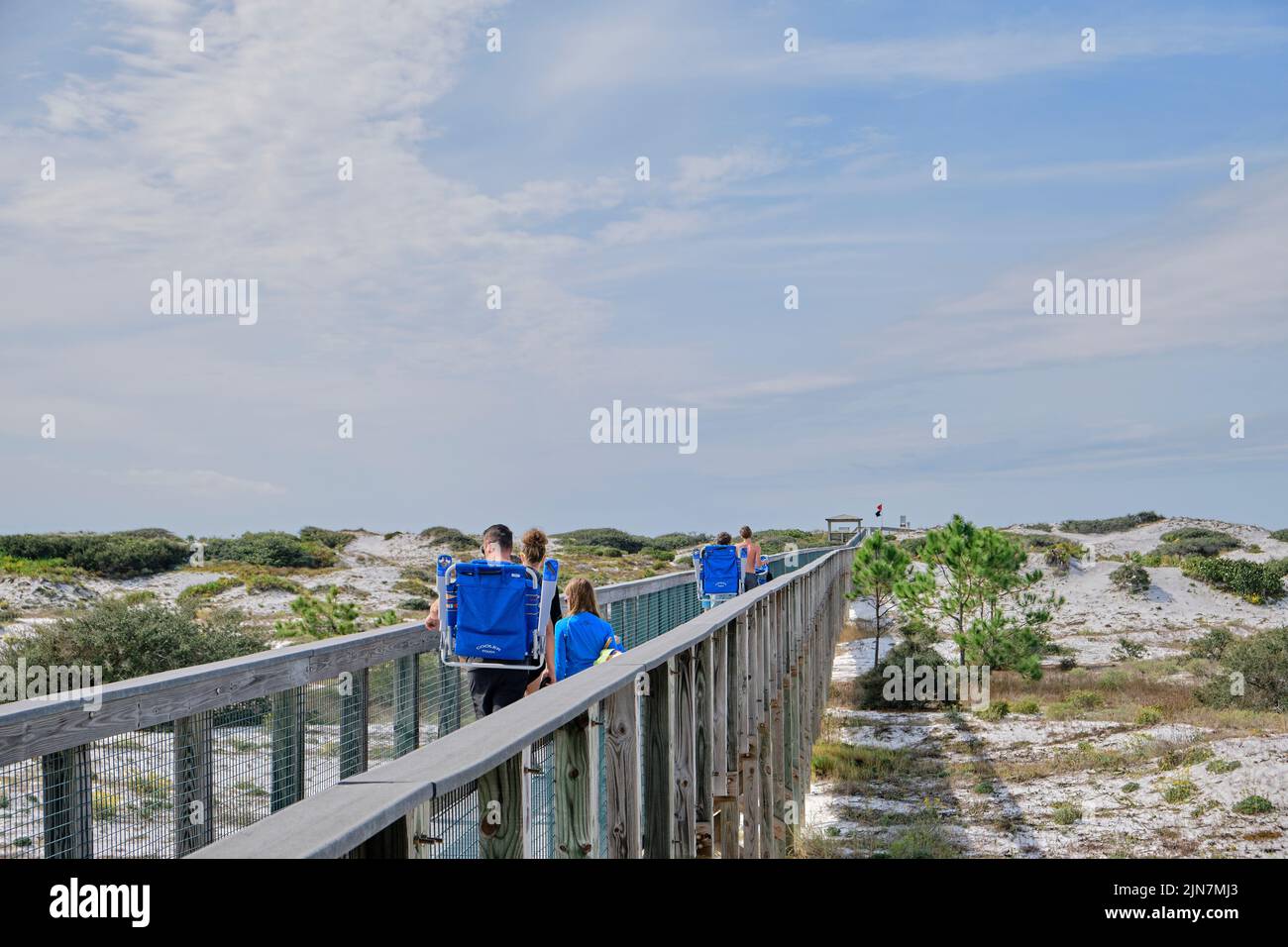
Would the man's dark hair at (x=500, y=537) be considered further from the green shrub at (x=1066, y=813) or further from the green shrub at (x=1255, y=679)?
the green shrub at (x=1255, y=679)

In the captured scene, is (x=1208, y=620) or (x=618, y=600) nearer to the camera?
(x=618, y=600)

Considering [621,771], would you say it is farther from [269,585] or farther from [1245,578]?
[1245,578]

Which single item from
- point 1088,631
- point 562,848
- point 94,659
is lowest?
point 1088,631

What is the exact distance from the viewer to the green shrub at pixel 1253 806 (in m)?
14.8

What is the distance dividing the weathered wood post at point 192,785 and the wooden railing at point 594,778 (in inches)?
78.4

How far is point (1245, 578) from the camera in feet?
169

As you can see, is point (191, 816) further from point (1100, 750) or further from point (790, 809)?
point (1100, 750)

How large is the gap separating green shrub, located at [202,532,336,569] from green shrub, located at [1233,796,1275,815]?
40.0 metres

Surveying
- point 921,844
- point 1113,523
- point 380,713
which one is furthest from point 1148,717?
point 1113,523

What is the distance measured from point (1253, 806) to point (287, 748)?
521 inches

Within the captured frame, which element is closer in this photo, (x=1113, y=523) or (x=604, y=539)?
(x=604, y=539)
